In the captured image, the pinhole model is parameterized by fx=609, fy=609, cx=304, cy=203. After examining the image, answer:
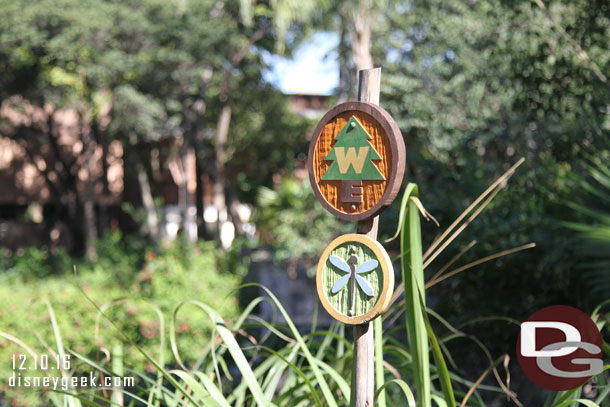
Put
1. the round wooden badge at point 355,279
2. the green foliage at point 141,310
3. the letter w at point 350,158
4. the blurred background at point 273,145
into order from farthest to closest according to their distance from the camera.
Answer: the green foliage at point 141,310, the blurred background at point 273,145, the letter w at point 350,158, the round wooden badge at point 355,279

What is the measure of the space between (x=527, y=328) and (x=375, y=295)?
71cm

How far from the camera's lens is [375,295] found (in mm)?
1665

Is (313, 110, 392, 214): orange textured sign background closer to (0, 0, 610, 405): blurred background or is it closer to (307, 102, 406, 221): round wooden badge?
(307, 102, 406, 221): round wooden badge

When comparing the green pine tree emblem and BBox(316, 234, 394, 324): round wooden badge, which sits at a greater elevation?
the green pine tree emblem

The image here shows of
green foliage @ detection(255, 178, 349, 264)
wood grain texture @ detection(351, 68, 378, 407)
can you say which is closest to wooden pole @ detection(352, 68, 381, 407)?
wood grain texture @ detection(351, 68, 378, 407)

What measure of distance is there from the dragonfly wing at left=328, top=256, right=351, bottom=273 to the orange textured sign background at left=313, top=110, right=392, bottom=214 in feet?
0.47

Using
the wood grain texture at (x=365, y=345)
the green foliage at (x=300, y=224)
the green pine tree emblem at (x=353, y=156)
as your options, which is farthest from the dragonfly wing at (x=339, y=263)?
the green foliage at (x=300, y=224)

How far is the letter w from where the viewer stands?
5.83 ft

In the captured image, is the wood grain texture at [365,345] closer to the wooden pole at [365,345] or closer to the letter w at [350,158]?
the wooden pole at [365,345]

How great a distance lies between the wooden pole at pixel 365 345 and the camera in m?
1.66

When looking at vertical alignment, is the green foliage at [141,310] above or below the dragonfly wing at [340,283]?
below

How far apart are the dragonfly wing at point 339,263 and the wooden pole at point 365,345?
109mm

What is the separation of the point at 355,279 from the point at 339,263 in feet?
0.23

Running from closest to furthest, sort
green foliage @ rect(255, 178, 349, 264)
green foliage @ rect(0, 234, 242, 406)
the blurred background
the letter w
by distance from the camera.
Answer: the letter w → the blurred background → green foliage @ rect(0, 234, 242, 406) → green foliage @ rect(255, 178, 349, 264)
